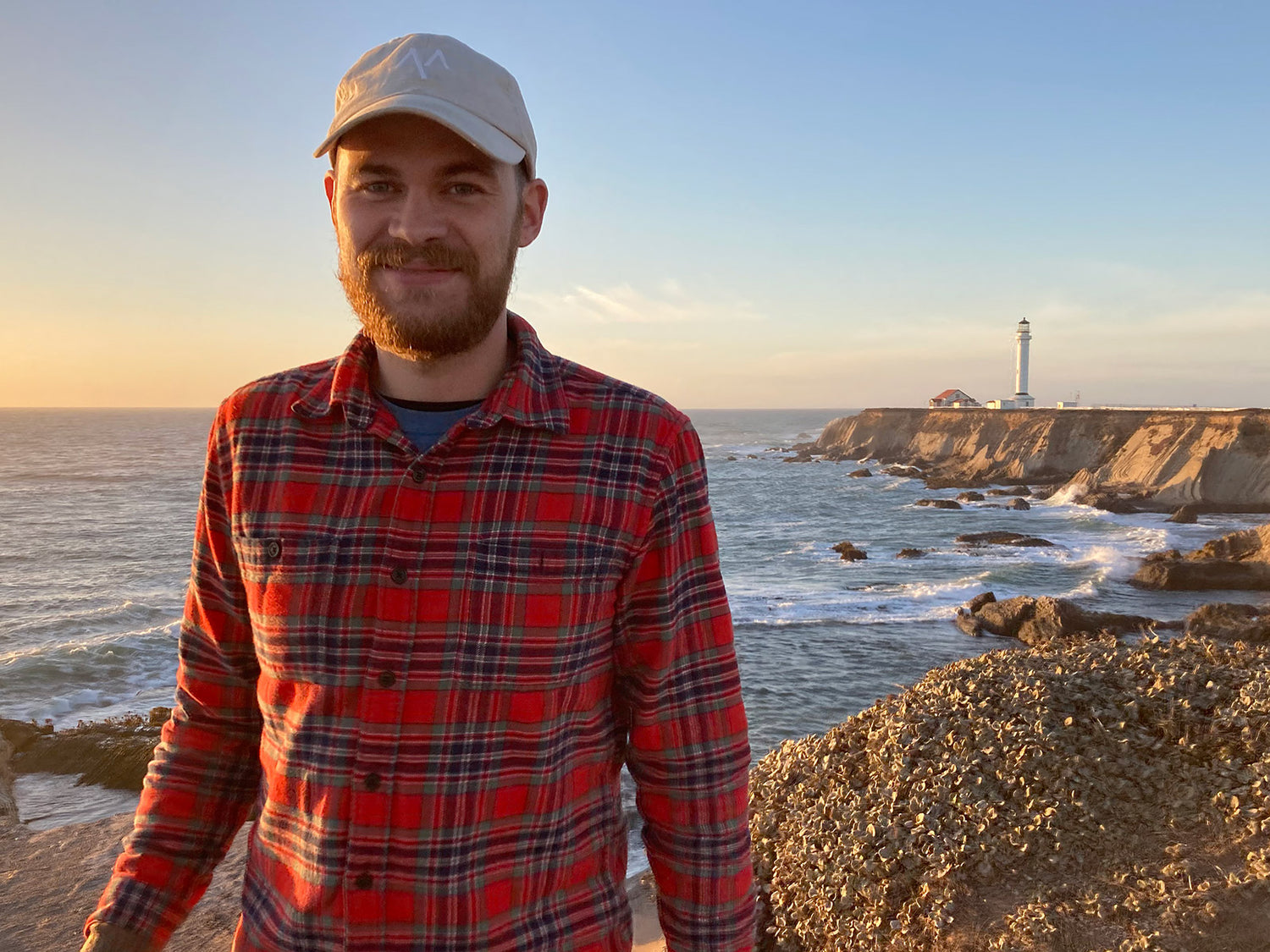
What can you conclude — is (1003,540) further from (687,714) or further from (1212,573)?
(687,714)

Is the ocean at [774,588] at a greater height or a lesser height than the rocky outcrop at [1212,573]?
lesser

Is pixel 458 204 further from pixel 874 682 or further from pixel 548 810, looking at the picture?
pixel 874 682

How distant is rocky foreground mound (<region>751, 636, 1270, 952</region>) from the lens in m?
4.66

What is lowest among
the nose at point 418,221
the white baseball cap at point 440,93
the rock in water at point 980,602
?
the rock in water at point 980,602

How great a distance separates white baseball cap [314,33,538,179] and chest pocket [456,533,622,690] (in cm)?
→ 80

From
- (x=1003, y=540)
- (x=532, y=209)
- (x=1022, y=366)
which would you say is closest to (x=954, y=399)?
(x=1022, y=366)

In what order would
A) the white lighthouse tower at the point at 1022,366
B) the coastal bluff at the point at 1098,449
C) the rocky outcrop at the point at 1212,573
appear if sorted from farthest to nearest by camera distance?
1. the white lighthouse tower at the point at 1022,366
2. the coastal bluff at the point at 1098,449
3. the rocky outcrop at the point at 1212,573

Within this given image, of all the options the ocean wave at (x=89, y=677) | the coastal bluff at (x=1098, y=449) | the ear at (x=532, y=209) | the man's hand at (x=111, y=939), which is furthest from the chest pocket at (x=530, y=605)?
the coastal bluff at (x=1098, y=449)

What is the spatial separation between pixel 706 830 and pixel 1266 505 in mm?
45688

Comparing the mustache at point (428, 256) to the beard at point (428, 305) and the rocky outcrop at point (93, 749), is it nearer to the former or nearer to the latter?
the beard at point (428, 305)

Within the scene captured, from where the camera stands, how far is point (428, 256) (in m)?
1.75

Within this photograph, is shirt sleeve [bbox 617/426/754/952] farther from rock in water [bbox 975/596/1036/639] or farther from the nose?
rock in water [bbox 975/596/1036/639]

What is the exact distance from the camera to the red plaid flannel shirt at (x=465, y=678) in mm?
1604

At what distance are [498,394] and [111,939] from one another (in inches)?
54.8
